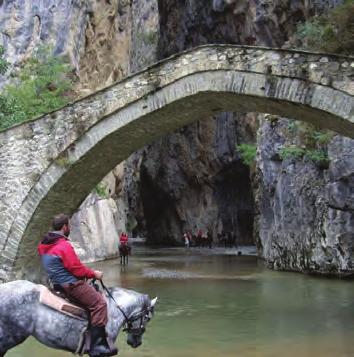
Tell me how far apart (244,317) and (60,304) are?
491cm

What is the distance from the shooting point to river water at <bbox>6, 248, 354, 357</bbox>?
306 inches

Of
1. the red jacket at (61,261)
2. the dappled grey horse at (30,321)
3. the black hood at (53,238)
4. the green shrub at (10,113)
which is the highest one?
the green shrub at (10,113)

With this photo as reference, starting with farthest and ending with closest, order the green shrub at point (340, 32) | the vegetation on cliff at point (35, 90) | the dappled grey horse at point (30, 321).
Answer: the vegetation on cliff at point (35, 90) < the green shrub at point (340, 32) < the dappled grey horse at point (30, 321)

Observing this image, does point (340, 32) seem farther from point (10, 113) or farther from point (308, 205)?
point (10, 113)

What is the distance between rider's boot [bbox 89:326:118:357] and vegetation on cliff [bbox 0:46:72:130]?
42.0 ft

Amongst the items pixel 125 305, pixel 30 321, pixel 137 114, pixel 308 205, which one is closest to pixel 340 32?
pixel 308 205

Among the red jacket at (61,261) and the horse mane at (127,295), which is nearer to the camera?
the red jacket at (61,261)

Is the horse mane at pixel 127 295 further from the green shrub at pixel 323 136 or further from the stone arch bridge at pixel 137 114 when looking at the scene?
the green shrub at pixel 323 136

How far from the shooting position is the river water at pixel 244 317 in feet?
25.5

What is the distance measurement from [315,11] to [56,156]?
11409mm

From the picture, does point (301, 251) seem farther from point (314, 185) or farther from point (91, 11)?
point (91, 11)

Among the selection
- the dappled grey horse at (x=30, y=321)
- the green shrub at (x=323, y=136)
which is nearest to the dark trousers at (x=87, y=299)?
the dappled grey horse at (x=30, y=321)

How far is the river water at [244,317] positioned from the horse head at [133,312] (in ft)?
4.19

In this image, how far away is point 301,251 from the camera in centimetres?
1719
